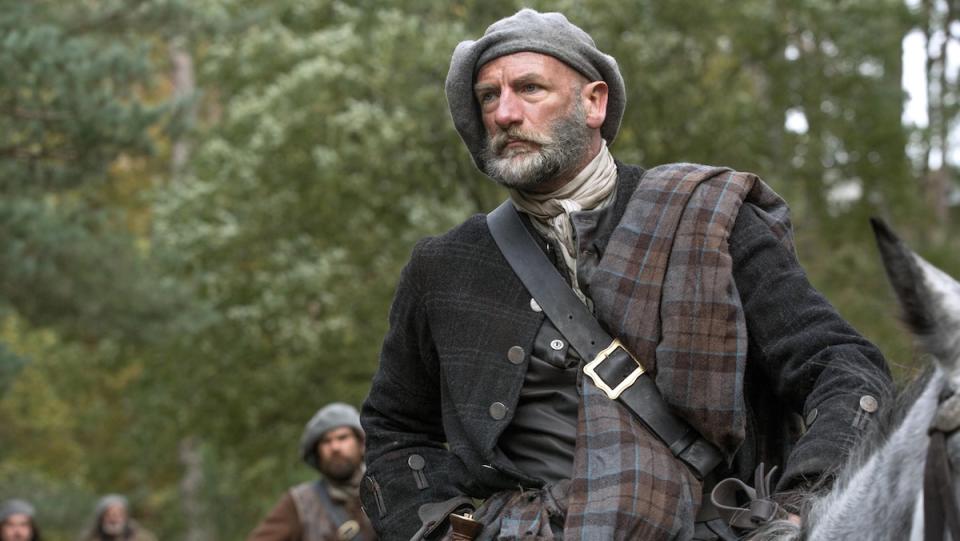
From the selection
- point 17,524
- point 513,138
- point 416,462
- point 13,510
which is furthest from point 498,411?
point 13,510

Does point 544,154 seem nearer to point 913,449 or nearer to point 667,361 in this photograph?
point 667,361

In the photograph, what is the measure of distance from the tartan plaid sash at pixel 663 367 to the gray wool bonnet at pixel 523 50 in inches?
18.7

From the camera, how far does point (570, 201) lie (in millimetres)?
3795

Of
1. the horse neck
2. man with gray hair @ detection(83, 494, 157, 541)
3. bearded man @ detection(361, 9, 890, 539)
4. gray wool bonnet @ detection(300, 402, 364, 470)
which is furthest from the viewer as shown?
man with gray hair @ detection(83, 494, 157, 541)

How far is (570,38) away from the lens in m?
3.84

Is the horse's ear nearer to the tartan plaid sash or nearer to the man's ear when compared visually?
the tartan plaid sash

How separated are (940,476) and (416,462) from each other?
1.86m

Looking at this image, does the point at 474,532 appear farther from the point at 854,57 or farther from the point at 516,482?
the point at 854,57

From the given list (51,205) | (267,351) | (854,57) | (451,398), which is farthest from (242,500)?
(451,398)

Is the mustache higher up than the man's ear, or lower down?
A: lower down

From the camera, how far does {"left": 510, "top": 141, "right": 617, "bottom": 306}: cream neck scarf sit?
12.3 ft

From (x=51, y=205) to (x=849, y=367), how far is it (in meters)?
17.2

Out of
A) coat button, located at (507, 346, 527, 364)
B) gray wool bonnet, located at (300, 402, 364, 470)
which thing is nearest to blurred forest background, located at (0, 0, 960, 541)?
gray wool bonnet, located at (300, 402, 364, 470)

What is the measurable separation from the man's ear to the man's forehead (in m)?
0.05
